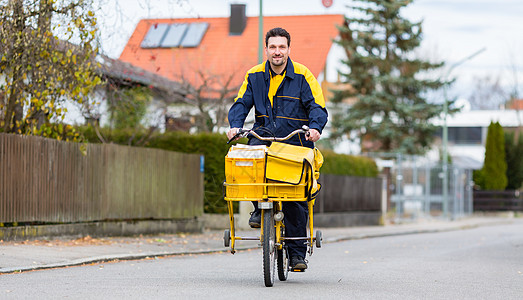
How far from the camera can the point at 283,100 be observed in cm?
845

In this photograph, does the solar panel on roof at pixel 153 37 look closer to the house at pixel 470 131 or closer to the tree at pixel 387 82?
the tree at pixel 387 82

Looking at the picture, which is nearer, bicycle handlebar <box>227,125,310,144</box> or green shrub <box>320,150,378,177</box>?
bicycle handlebar <box>227,125,310,144</box>

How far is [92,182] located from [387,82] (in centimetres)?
2324

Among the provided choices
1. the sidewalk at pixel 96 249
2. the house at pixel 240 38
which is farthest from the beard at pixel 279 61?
the house at pixel 240 38

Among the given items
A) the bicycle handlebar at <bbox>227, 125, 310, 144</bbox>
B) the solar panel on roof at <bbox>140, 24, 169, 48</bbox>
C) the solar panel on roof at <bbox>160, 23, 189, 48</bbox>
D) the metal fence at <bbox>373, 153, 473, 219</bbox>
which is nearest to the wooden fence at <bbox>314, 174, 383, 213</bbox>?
the metal fence at <bbox>373, 153, 473, 219</bbox>

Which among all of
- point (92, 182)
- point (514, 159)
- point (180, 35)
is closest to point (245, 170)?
point (92, 182)

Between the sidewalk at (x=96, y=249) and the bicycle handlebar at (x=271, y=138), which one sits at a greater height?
the bicycle handlebar at (x=271, y=138)

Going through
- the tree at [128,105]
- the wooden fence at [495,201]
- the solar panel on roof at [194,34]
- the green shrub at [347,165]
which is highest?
the solar panel on roof at [194,34]

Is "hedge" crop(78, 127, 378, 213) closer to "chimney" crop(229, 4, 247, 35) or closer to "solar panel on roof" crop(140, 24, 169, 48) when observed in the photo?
"solar panel on roof" crop(140, 24, 169, 48)

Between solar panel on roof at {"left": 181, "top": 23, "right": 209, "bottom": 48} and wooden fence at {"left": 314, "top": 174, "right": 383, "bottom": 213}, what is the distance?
13.0m

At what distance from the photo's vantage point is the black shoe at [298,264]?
28.2 ft

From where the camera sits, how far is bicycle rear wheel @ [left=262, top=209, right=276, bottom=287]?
7.87 metres

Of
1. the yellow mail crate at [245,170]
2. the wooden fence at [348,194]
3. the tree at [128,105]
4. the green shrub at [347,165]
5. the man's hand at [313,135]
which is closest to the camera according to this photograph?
the yellow mail crate at [245,170]

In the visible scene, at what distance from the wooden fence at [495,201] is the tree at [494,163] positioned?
58 cm
